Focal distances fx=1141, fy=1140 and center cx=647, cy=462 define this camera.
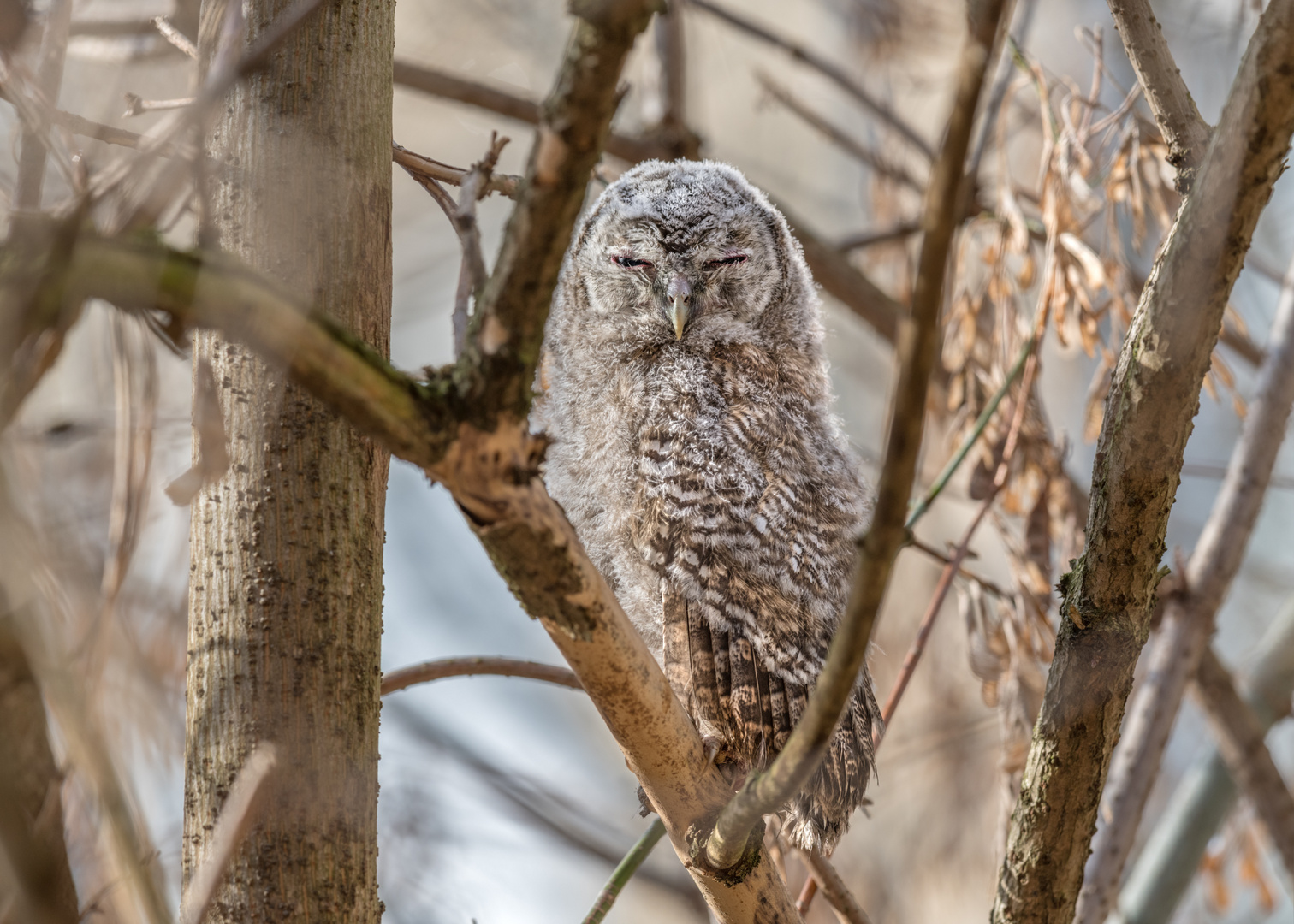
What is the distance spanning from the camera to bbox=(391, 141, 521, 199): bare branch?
1534 millimetres

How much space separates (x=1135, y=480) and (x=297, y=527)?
995 mm

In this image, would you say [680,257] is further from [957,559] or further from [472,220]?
[472,220]

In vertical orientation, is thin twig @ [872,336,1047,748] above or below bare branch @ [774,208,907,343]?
below

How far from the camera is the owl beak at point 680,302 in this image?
7.41 ft

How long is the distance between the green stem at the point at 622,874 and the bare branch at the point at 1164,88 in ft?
3.75

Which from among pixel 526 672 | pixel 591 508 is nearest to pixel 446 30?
pixel 591 508

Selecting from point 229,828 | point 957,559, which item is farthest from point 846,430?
point 229,828

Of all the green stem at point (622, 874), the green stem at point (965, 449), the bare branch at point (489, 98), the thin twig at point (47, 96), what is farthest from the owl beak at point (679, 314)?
the thin twig at point (47, 96)

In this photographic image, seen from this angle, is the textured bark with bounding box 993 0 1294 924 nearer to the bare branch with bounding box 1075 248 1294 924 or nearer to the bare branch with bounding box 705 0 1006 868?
the bare branch with bounding box 705 0 1006 868

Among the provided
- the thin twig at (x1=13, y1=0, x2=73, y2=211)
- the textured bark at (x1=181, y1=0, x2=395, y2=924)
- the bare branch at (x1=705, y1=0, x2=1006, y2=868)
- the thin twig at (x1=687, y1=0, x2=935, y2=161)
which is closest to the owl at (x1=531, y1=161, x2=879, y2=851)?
the textured bark at (x1=181, y1=0, x2=395, y2=924)

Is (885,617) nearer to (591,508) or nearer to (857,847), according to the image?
(857,847)

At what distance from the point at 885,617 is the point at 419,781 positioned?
286 cm

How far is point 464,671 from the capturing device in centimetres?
178

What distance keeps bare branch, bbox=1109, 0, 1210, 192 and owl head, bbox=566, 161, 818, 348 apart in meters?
1.01
